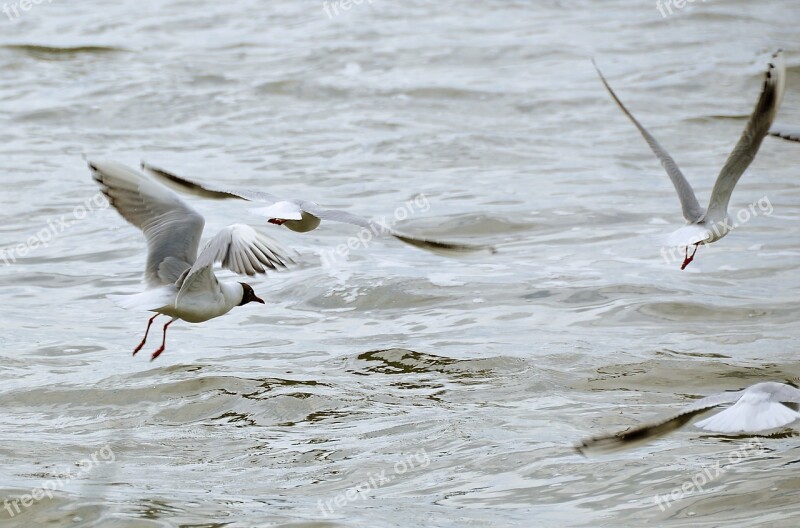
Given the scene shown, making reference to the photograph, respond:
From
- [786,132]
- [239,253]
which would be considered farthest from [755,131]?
[239,253]

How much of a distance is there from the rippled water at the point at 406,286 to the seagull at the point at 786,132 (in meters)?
1.54

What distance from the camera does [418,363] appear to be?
29.0ft

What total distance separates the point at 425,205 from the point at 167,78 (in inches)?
282

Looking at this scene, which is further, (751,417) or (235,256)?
(235,256)

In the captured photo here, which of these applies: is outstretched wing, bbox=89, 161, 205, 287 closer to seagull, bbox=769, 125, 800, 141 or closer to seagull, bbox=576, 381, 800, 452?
seagull, bbox=576, 381, 800, 452

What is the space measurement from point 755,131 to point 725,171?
17.9 inches

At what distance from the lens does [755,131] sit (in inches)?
310

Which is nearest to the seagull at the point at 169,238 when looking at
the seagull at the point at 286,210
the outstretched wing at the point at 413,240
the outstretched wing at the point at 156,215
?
the outstretched wing at the point at 156,215

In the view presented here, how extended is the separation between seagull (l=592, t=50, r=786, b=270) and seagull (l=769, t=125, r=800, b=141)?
0.11 metres

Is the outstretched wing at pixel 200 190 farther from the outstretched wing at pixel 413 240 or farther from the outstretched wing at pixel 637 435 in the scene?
the outstretched wing at pixel 637 435

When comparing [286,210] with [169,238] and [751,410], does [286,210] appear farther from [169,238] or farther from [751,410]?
[751,410]

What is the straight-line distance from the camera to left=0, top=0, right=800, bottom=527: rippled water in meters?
6.54

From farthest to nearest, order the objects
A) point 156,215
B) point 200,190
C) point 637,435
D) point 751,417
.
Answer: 1. point 156,215
2. point 200,190
3. point 751,417
4. point 637,435

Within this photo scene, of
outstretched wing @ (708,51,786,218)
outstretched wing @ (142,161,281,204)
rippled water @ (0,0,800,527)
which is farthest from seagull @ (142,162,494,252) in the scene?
outstretched wing @ (708,51,786,218)
